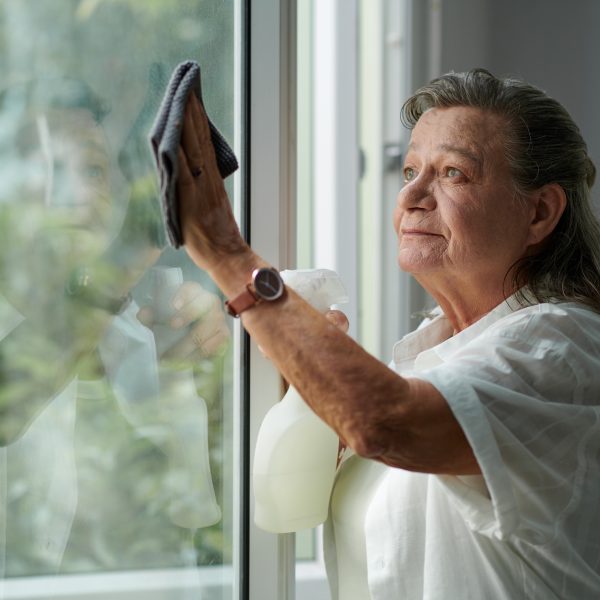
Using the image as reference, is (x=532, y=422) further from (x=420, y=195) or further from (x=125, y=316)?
(x=125, y=316)

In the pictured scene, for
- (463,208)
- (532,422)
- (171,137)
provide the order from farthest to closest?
(463,208) → (532,422) → (171,137)

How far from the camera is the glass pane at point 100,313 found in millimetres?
781

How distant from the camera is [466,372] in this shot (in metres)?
0.83

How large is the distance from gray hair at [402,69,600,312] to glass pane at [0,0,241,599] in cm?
33

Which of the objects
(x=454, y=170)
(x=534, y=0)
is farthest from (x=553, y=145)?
(x=534, y=0)

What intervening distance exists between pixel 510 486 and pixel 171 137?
0.46 meters

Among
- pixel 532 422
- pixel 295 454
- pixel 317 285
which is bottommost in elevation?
pixel 295 454

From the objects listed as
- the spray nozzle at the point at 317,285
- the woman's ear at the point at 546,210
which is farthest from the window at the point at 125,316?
the woman's ear at the point at 546,210

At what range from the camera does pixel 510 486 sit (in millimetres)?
801

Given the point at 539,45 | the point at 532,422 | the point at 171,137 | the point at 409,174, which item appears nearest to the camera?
the point at 171,137

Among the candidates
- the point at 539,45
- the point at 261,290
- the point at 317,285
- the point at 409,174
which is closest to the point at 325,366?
the point at 261,290

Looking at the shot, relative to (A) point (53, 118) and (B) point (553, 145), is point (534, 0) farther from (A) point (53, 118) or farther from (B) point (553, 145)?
(A) point (53, 118)

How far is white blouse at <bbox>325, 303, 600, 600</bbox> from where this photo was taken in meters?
0.81

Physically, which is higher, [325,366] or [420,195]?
[420,195]
